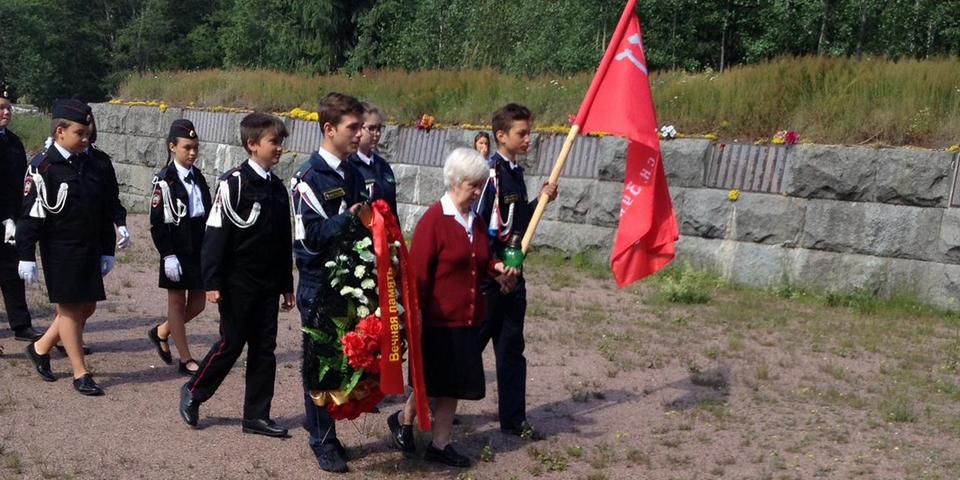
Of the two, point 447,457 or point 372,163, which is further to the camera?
point 372,163

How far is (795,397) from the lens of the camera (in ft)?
25.5

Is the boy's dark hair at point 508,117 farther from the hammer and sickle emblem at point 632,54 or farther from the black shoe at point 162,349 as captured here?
the black shoe at point 162,349

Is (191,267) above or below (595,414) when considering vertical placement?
above

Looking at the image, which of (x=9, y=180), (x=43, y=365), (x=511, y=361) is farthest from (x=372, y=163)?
(x=9, y=180)

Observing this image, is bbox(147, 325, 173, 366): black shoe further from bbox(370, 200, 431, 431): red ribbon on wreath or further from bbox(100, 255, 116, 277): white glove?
bbox(370, 200, 431, 431): red ribbon on wreath

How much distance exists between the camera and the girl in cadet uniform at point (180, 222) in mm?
7844

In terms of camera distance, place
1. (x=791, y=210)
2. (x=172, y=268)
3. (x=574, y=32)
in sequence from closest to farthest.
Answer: (x=172, y=268) → (x=791, y=210) → (x=574, y=32)

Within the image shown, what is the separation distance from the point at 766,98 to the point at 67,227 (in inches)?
319

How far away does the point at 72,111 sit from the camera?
7.41m

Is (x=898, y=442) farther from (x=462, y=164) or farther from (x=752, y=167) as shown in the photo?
(x=752, y=167)

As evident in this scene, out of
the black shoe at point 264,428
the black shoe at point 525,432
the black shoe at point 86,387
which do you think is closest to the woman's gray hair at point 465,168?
the black shoe at point 525,432

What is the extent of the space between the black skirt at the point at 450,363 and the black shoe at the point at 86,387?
2.66 m

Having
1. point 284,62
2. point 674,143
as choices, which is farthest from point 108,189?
point 284,62

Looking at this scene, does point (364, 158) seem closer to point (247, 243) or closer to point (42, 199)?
point (247, 243)
